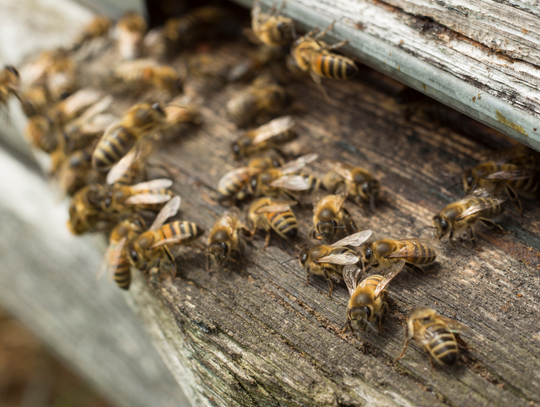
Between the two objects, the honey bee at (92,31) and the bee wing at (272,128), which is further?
the honey bee at (92,31)

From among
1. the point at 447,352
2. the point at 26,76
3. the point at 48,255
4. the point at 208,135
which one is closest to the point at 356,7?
the point at 208,135

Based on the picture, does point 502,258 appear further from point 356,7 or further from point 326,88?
point 326,88

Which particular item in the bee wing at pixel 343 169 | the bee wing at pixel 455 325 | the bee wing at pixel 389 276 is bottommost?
the bee wing at pixel 389 276

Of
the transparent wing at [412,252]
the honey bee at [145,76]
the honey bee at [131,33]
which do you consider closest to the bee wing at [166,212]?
the honey bee at [145,76]

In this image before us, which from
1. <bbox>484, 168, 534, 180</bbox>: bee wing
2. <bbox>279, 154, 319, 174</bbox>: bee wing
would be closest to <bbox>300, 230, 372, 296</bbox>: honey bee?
<bbox>279, 154, 319, 174</bbox>: bee wing

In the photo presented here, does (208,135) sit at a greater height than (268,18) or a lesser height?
lesser

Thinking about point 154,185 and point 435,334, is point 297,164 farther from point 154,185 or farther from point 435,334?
point 435,334

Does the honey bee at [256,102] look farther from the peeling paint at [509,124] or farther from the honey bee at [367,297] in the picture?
the peeling paint at [509,124]
